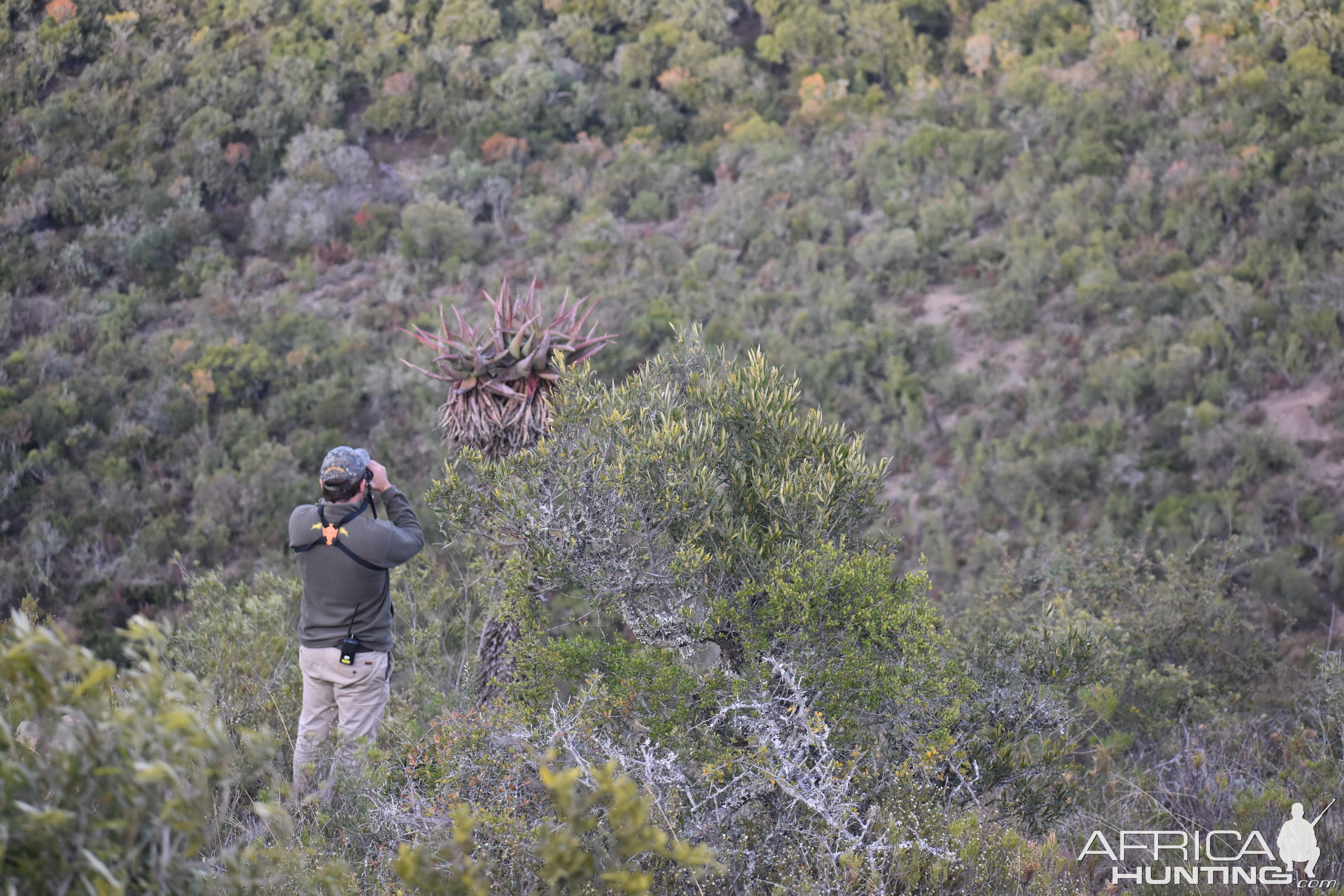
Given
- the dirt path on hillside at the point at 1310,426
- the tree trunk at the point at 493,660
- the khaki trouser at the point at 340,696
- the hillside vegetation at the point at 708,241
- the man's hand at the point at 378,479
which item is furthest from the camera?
the hillside vegetation at the point at 708,241

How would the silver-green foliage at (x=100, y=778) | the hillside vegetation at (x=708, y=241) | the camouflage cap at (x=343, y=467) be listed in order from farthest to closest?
the hillside vegetation at (x=708, y=241)
the camouflage cap at (x=343, y=467)
the silver-green foliage at (x=100, y=778)

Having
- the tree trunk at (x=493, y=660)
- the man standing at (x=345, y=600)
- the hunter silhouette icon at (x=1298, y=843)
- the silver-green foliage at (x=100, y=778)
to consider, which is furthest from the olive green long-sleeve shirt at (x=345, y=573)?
the hunter silhouette icon at (x=1298, y=843)

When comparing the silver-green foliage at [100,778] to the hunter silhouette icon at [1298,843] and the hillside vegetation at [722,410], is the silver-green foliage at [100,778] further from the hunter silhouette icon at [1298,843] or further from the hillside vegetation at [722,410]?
the hunter silhouette icon at [1298,843]

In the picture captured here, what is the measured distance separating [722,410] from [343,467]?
178cm

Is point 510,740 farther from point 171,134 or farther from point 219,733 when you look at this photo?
point 171,134

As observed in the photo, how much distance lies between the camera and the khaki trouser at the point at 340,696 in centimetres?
405

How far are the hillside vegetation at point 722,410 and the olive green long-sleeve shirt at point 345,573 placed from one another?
1.73 ft

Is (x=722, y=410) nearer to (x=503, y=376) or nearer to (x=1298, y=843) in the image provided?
(x=503, y=376)

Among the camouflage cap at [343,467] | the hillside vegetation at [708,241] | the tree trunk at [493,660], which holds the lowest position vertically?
the hillside vegetation at [708,241]

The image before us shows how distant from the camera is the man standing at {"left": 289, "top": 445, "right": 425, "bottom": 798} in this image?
12.9ft

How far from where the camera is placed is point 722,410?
4520 millimetres

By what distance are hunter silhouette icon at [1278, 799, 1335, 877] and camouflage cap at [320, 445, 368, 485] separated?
404cm

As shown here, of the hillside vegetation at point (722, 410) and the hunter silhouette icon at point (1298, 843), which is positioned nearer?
the hillside vegetation at point (722, 410)

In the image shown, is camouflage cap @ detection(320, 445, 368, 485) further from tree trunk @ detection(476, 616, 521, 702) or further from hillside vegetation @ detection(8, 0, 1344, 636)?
hillside vegetation @ detection(8, 0, 1344, 636)
